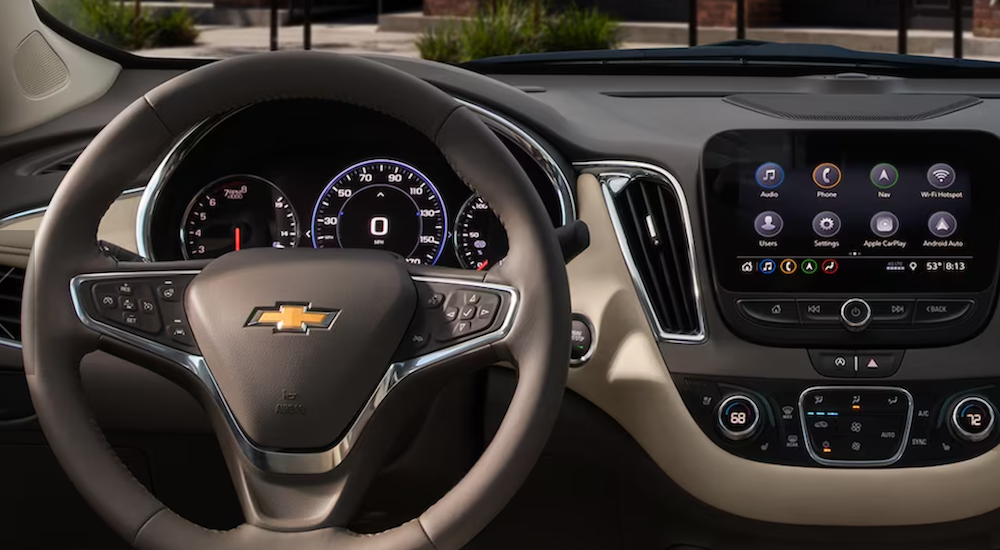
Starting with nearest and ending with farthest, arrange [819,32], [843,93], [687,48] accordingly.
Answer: [843,93] → [687,48] → [819,32]

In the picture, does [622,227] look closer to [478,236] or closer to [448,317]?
[478,236]

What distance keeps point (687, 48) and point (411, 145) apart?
2.33ft

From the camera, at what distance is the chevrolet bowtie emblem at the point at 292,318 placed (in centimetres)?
184

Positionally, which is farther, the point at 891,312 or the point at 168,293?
the point at 891,312

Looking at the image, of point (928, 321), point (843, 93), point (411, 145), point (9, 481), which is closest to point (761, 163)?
point (843, 93)

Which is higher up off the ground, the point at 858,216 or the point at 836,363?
the point at 858,216

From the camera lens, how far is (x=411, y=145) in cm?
232

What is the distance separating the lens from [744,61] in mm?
2629

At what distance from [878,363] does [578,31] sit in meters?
11.8

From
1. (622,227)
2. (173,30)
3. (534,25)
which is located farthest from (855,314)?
(173,30)

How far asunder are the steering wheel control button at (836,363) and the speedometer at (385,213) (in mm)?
692

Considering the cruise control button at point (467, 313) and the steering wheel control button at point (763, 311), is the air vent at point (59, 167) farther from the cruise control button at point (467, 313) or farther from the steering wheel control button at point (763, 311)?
the steering wheel control button at point (763, 311)

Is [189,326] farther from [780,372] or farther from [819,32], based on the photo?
[819,32]

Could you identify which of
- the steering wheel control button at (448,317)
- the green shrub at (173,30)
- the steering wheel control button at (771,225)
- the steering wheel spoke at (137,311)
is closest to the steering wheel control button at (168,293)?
the steering wheel spoke at (137,311)
